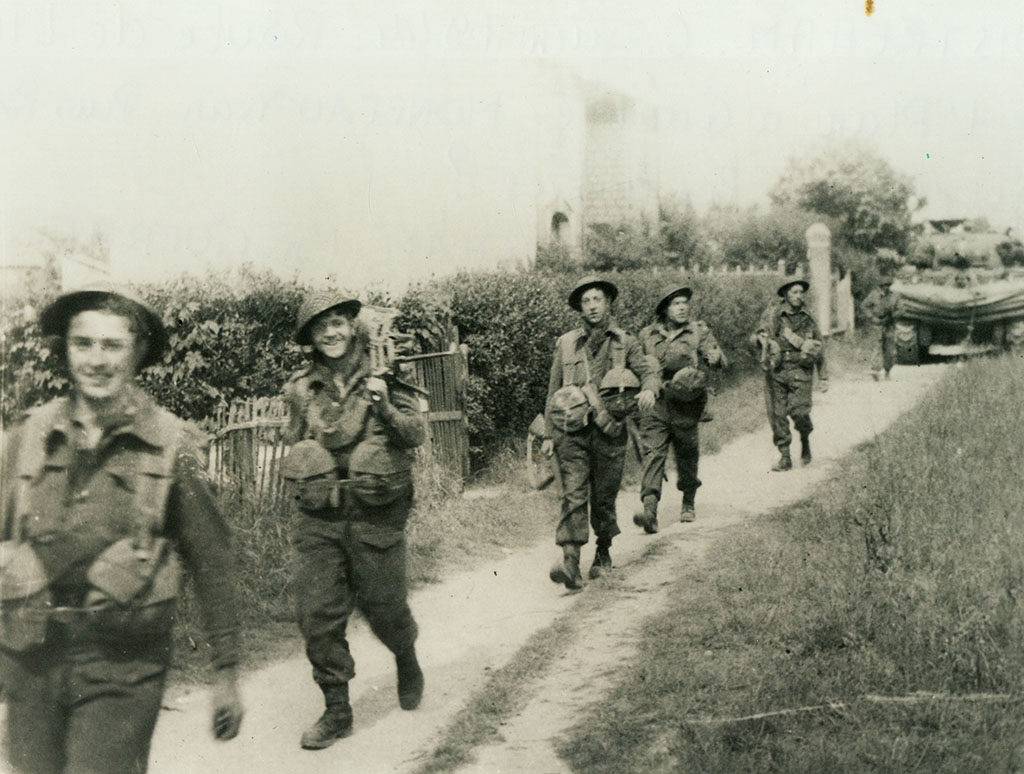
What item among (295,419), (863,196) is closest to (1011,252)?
(863,196)

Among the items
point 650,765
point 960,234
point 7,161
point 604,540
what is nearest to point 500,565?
point 604,540

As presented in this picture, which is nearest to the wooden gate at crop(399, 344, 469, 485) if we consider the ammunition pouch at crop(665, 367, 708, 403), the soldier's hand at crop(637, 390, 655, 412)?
the ammunition pouch at crop(665, 367, 708, 403)

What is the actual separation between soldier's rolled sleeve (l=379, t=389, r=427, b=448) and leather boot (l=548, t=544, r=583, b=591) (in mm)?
2286

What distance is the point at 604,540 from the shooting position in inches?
294

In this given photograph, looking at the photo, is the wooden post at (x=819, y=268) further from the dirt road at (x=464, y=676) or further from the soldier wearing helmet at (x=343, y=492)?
the soldier wearing helmet at (x=343, y=492)

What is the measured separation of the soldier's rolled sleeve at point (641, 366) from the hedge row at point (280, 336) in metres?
3.05

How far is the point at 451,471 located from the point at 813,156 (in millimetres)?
21007

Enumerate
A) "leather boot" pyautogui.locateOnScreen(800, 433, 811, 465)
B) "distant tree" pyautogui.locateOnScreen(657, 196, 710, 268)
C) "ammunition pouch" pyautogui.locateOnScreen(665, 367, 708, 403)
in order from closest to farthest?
"ammunition pouch" pyautogui.locateOnScreen(665, 367, 708, 403), "leather boot" pyautogui.locateOnScreen(800, 433, 811, 465), "distant tree" pyautogui.locateOnScreen(657, 196, 710, 268)

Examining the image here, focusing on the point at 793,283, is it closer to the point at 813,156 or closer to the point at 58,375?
the point at 58,375

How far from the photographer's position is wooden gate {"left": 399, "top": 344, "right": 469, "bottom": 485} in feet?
33.0

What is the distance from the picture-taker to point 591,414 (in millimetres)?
7082

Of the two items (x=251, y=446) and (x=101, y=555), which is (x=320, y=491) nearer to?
(x=101, y=555)

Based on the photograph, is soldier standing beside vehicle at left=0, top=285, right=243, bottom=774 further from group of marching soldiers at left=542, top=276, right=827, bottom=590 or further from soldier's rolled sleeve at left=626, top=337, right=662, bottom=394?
soldier's rolled sleeve at left=626, top=337, right=662, bottom=394

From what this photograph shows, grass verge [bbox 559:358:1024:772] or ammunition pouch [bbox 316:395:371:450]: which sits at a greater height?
ammunition pouch [bbox 316:395:371:450]
